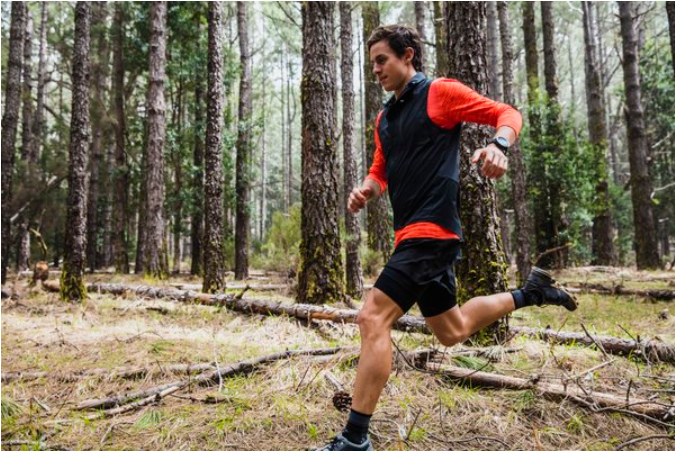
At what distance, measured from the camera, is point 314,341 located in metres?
4.81

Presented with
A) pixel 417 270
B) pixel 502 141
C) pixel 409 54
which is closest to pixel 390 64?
pixel 409 54

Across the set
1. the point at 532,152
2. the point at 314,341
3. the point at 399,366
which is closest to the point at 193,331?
the point at 314,341

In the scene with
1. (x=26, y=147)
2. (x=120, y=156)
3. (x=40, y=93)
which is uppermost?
(x=40, y=93)

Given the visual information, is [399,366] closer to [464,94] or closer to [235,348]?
[235,348]

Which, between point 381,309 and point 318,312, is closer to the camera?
point 381,309

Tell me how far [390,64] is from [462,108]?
0.55m

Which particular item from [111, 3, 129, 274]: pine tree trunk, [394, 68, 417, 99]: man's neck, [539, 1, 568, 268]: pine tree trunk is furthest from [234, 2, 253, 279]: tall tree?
[394, 68, 417, 99]: man's neck

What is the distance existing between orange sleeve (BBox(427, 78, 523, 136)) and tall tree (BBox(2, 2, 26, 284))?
11.3m

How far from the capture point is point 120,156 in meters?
16.7

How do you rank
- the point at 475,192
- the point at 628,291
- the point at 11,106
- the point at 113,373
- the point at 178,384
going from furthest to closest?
1. the point at 11,106
2. the point at 628,291
3. the point at 475,192
4. the point at 113,373
5. the point at 178,384

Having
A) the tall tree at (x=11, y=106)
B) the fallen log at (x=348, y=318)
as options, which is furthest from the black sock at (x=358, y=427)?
the tall tree at (x=11, y=106)

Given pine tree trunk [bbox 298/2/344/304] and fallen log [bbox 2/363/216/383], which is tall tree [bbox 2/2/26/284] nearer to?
pine tree trunk [bbox 298/2/344/304]

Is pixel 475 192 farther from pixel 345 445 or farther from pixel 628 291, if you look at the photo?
pixel 628 291

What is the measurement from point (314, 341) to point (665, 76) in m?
23.6
